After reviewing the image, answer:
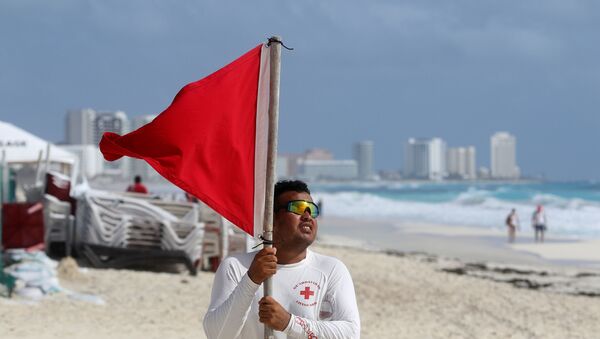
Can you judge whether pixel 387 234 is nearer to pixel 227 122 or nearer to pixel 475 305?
pixel 475 305

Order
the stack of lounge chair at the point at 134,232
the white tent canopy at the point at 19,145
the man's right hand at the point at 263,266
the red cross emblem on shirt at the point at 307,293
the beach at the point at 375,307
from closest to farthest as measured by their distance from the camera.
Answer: the man's right hand at the point at 263,266 < the red cross emblem on shirt at the point at 307,293 < the beach at the point at 375,307 < the stack of lounge chair at the point at 134,232 < the white tent canopy at the point at 19,145

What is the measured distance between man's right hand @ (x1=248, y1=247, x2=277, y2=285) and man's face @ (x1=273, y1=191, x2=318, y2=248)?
0.15 m

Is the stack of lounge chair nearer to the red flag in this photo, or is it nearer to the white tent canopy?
the white tent canopy

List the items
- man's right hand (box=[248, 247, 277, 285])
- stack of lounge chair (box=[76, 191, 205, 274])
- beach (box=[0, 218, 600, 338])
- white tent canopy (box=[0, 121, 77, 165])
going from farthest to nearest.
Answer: white tent canopy (box=[0, 121, 77, 165]), stack of lounge chair (box=[76, 191, 205, 274]), beach (box=[0, 218, 600, 338]), man's right hand (box=[248, 247, 277, 285])

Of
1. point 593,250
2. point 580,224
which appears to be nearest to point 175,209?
point 593,250

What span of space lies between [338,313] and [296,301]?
0.54 feet

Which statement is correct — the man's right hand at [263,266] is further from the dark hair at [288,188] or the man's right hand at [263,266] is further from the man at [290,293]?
the dark hair at [288,188]

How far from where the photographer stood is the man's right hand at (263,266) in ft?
8.83

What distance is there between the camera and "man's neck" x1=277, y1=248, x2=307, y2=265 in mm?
2871

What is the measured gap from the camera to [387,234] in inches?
1163

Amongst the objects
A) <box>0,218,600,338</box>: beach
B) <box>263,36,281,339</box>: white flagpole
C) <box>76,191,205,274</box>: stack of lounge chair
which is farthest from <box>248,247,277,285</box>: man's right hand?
<box>76,191,205,274</box>: stack of lounge chair

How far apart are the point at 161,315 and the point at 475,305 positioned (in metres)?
4.66

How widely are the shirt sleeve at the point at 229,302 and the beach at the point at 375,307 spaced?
5346 mm

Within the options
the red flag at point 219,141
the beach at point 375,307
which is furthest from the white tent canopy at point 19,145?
the red flag at point 219,141
